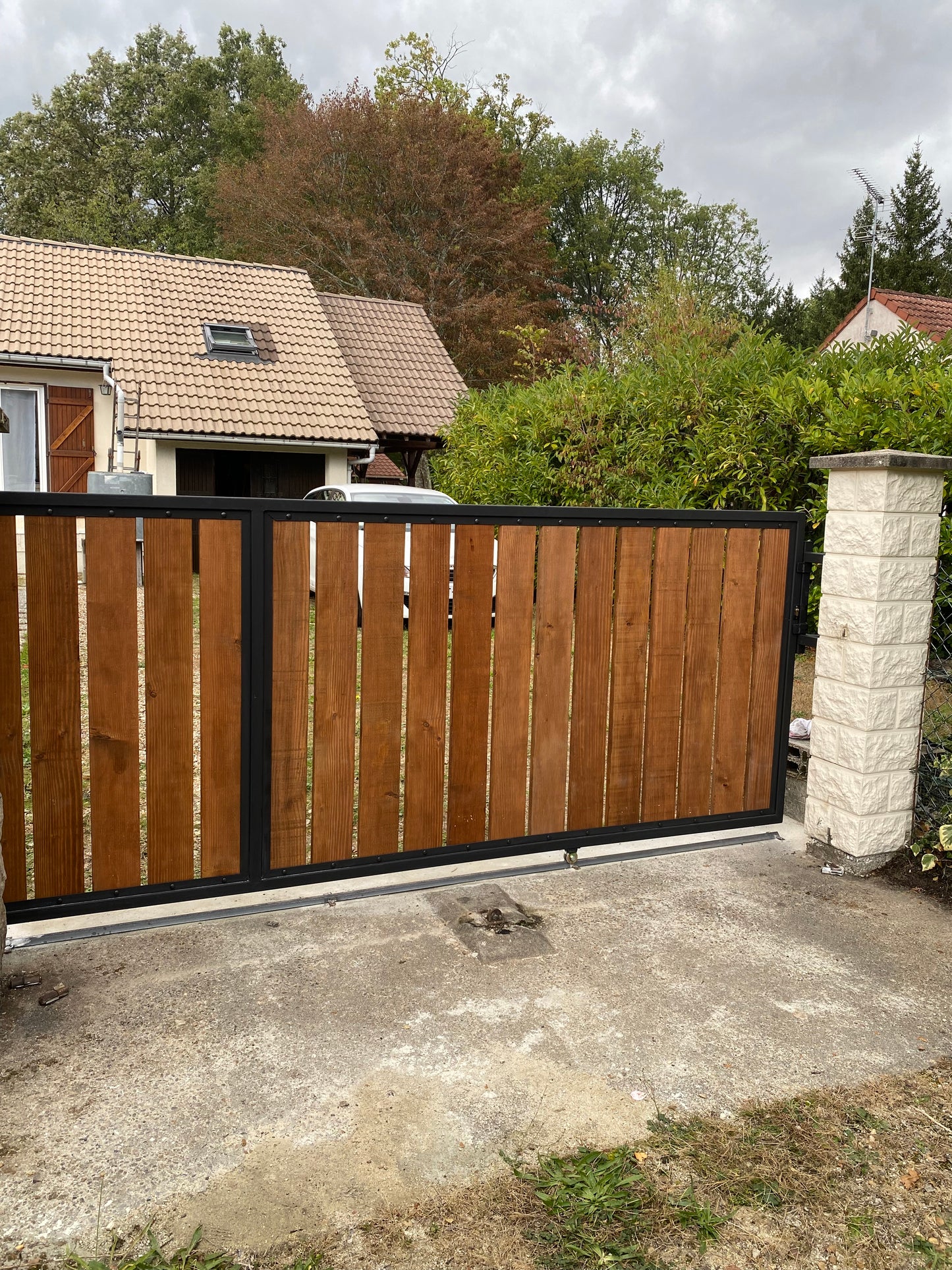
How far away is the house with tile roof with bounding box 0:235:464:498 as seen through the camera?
13555mm

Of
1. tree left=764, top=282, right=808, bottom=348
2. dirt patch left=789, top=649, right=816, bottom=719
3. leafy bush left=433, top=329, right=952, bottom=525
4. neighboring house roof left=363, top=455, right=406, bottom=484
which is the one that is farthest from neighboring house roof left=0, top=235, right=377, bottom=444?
tree left=764, top=282, right=808, bottom=348

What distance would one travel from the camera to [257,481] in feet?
49.2

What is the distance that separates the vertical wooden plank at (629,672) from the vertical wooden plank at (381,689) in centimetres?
92

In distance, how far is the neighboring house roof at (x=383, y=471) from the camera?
2309cm

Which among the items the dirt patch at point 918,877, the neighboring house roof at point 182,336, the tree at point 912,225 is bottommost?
the dirt patch at point 918,877

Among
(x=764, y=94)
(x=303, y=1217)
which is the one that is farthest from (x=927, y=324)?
(x=303, y=1217)

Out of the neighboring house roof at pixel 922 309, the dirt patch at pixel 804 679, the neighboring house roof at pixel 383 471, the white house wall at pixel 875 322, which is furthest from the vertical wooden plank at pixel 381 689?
the neighboring house roof at pixel 383 471

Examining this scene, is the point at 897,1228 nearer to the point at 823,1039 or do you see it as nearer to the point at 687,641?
the point at 823,1039

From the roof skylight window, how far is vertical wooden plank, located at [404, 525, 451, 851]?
1274 centimetres

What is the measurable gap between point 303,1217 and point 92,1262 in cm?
40

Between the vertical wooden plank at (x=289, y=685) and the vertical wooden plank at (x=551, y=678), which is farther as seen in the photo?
the vertical wooden plank at (x=551, y=678)

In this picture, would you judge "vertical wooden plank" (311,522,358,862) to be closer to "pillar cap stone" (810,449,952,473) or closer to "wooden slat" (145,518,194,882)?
"wooden slat" (145,518,194,882)

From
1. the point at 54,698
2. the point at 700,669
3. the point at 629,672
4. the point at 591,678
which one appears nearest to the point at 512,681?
the point at 591,678

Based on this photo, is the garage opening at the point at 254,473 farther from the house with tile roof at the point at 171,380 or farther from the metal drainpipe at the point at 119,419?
the metal drainpipe at the point at 119,419
